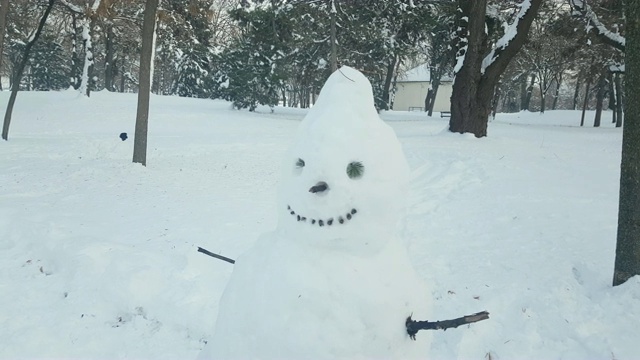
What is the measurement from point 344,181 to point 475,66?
11576 mm

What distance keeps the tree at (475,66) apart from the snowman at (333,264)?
1113 centimetres

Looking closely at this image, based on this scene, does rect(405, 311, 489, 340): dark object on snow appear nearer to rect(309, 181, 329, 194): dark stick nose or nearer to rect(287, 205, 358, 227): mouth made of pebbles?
rect(287, 205, 358, 227): mouth made of pebbles

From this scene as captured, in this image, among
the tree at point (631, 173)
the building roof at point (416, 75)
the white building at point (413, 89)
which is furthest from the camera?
the building roof at point (416, 75)

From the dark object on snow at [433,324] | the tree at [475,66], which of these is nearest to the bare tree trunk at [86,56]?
the tree at [475,66]

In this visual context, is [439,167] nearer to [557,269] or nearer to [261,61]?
[557,269]

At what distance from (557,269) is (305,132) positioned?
363 cm

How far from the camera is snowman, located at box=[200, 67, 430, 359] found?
212 centimetres

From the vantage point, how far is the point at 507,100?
203 ft

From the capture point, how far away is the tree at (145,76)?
379 inches

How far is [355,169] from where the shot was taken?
2234 mm

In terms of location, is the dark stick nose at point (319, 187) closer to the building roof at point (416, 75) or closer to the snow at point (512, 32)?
the snow at point (512, 32)

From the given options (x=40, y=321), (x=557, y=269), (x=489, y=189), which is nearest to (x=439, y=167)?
(x=489, y=189)

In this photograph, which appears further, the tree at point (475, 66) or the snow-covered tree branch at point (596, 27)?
the snow-covered tree branch at point (596, 27)

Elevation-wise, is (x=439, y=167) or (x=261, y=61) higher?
(x=261, y=61)
